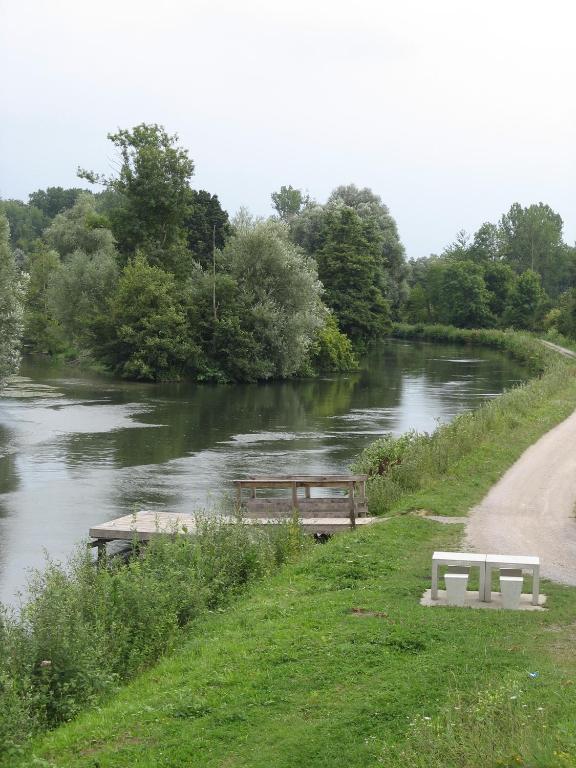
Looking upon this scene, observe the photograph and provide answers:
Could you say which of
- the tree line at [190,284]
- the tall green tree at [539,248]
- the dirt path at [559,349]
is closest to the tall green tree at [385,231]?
the tree line at [190,284]

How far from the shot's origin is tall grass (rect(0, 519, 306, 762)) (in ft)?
33.5

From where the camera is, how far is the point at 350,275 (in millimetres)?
80938

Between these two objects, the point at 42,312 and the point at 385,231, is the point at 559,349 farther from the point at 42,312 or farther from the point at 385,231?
the point at 42,312

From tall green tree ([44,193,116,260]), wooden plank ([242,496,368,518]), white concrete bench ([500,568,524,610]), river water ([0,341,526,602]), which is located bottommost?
river water ([0,341,526,602])

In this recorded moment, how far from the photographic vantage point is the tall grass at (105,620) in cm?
1020

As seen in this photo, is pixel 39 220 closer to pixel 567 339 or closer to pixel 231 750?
pixel 567 339

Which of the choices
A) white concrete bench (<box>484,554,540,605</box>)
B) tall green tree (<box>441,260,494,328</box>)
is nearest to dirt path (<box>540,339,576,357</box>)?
tall green tree (<box>441,260,494,328</box>)

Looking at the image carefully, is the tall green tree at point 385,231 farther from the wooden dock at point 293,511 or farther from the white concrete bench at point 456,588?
the white concrete bench at point 456,588

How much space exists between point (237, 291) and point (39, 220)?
362 ft

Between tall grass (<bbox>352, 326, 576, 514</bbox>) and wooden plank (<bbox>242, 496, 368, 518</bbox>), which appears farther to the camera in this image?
tall grass (<bbox>352, 326, 576, 514</bbox>)

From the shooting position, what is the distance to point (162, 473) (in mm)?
29984

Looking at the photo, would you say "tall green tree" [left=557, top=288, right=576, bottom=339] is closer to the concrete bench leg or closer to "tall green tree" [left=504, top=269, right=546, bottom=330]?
"tall green tree" [left=504, top=269, right=546, bottom=330]

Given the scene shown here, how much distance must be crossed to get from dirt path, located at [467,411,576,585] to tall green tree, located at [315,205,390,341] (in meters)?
53.3

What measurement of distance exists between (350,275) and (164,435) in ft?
149
